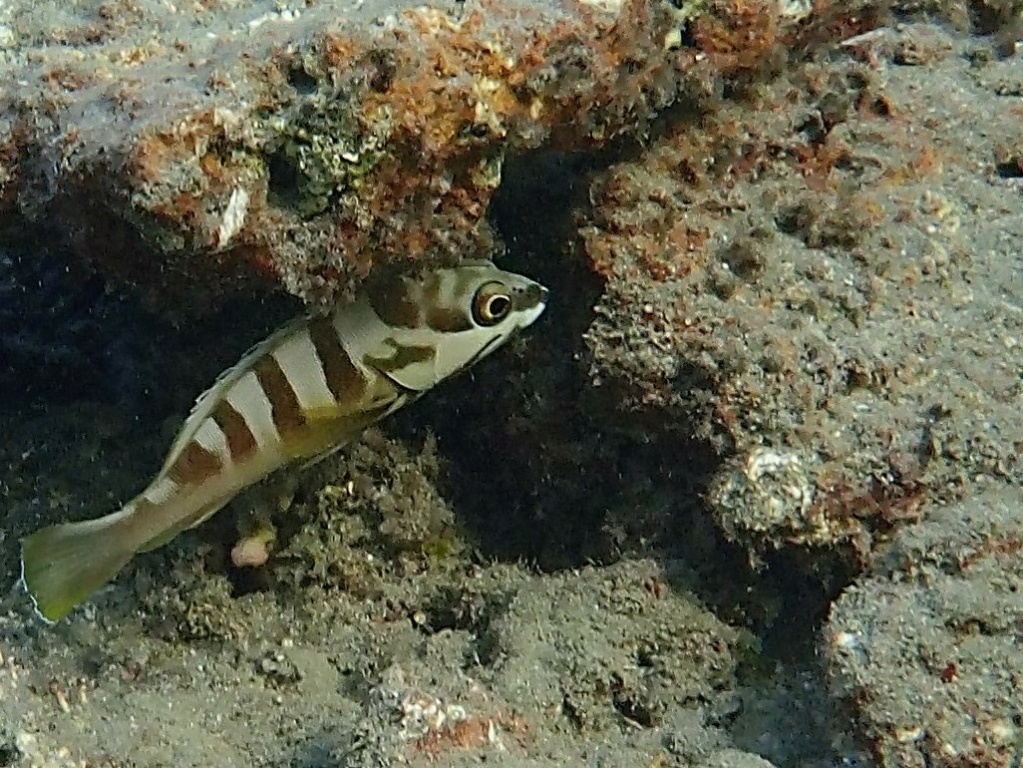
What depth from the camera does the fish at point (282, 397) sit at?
8.51 feet

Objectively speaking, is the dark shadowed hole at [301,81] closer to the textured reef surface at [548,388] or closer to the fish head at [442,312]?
the textured reef surface at [548,388]

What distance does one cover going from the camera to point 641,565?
2969 millimetres

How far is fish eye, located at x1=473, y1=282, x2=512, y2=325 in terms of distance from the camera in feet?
8.75

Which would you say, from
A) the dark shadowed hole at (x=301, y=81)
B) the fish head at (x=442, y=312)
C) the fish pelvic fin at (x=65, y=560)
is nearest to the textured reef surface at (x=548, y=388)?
the dark shadowed hole at (x=301, y=81)

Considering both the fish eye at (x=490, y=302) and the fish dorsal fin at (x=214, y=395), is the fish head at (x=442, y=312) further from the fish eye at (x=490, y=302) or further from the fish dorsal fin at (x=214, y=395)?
the fish dorsal fin at (x=214, y=395)

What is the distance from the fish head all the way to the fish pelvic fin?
871mm

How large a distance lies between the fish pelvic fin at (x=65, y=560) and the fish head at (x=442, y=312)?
871mm

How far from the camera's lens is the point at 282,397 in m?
2.66

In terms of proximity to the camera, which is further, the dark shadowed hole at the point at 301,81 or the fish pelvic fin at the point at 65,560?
the fish pelvic fin at the point at 65,560

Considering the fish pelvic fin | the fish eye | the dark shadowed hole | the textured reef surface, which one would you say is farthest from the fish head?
the fish pelvic fin

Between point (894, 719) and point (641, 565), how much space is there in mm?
1024

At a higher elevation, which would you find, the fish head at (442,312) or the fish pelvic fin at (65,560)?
the fish head at (442,312)

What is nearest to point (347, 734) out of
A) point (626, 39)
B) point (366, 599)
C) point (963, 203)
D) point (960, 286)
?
point (366, 599)

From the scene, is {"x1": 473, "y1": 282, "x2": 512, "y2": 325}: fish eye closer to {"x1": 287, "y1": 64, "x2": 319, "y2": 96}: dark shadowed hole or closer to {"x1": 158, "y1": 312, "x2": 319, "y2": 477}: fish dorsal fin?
{"x1": 158, "y1": 312, "x2": 319, "y2": 477}: fish dorsal fin
